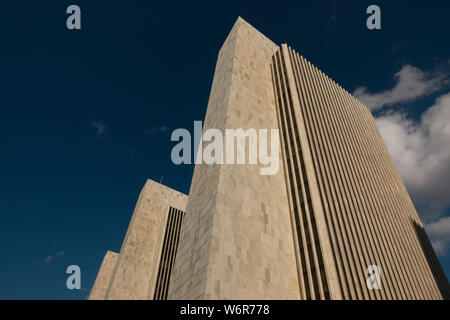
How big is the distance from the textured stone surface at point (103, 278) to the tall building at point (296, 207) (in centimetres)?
2481

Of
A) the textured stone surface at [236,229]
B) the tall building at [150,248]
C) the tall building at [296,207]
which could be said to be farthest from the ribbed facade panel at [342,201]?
the tall building at [150,248]

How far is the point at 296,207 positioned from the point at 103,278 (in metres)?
52.7

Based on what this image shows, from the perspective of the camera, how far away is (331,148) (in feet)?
80.3

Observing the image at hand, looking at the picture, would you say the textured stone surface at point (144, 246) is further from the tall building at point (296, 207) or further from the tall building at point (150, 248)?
the tall building at point (296, 207)

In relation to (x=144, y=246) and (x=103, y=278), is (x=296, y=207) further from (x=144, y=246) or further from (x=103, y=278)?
(x=103, y=278)

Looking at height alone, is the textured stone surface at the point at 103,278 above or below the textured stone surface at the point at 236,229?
above

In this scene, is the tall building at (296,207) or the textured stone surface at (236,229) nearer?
the textured stone surface at (236,229)

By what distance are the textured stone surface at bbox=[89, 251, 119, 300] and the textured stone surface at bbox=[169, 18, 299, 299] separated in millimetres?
46483

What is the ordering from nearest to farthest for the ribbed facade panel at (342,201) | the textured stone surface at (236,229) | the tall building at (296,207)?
1. the textured stone surface at (236,229)
2. the tall building at (296,207)
3. the ribbed facade panel at (342,201)

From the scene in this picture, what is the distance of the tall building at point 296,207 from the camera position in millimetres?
15750

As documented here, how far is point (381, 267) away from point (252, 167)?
11.0 metres

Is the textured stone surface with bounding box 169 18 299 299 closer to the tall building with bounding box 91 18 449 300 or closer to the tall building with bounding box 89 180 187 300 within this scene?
the tall building with bounding box 91 18 449 300
